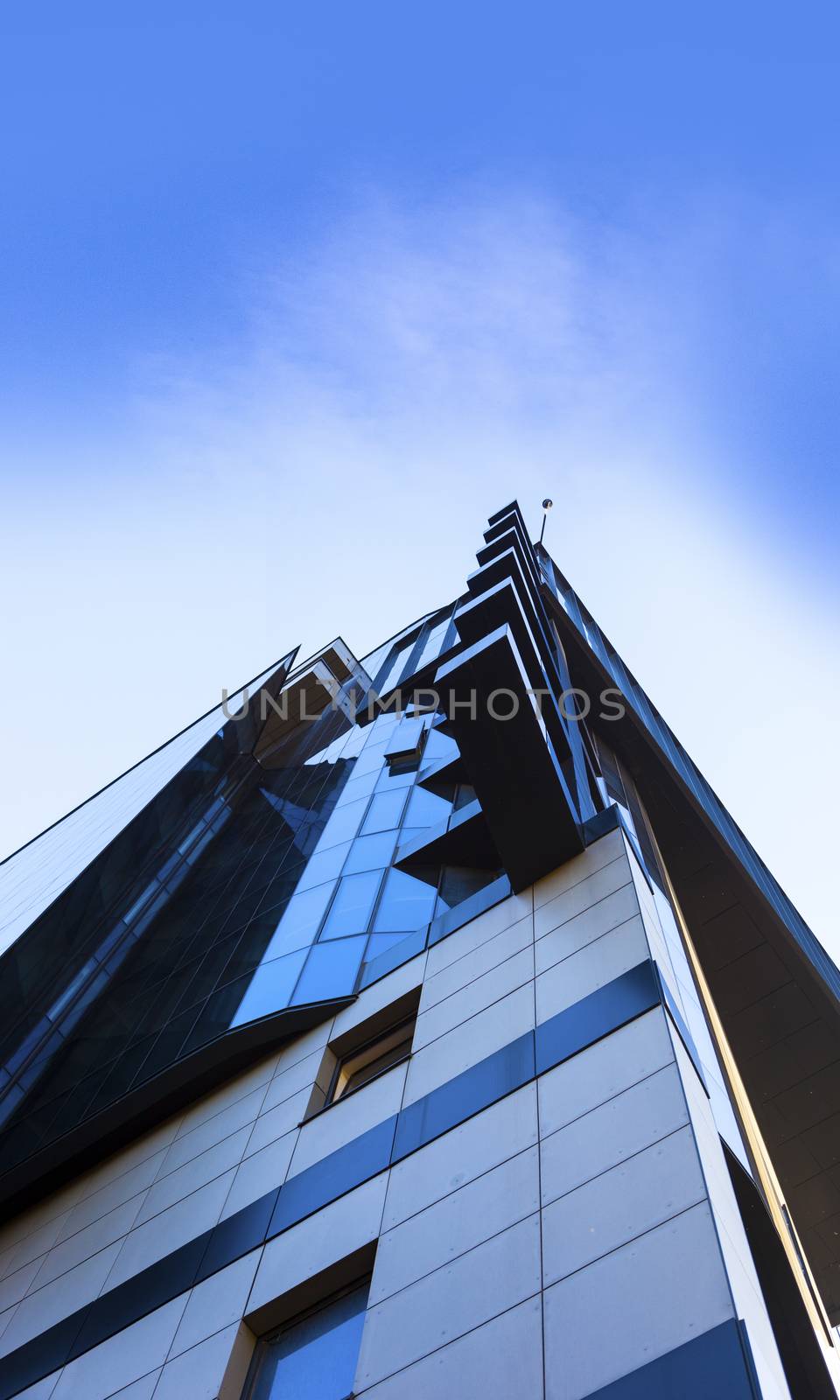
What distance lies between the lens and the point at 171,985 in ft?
76.6

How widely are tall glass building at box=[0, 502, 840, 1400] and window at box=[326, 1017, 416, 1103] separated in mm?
47

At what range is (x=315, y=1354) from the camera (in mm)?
10492

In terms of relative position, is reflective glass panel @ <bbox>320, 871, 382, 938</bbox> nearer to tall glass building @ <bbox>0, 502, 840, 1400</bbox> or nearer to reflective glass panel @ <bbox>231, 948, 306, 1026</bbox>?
tall glass building @ <bbox>0, 502, 840, 1400</bbox>

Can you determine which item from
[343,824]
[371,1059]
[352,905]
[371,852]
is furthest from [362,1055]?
[343,824]

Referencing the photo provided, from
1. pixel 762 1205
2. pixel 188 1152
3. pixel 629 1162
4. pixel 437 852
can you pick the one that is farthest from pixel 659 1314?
pixel 437 852

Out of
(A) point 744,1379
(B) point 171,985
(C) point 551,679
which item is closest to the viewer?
(A) point 744,1379

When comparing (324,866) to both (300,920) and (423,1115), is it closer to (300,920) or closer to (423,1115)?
(300,920)

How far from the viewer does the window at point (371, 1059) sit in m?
14.7

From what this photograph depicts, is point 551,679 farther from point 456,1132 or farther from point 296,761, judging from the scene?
point 296,761

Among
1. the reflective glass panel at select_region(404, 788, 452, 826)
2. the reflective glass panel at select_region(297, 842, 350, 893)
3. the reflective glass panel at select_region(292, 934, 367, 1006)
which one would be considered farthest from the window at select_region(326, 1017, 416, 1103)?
the reflective glass panel at select_region(297, 842, 350, 893)

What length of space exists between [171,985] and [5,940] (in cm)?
379

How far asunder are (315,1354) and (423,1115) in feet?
8.69

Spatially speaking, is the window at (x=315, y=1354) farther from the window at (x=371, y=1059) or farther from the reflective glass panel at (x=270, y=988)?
the reflective glass panel at (x=270, y=988)

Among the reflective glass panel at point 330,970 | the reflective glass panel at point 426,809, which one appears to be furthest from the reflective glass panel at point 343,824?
the reflective glass panel at point 330,970
